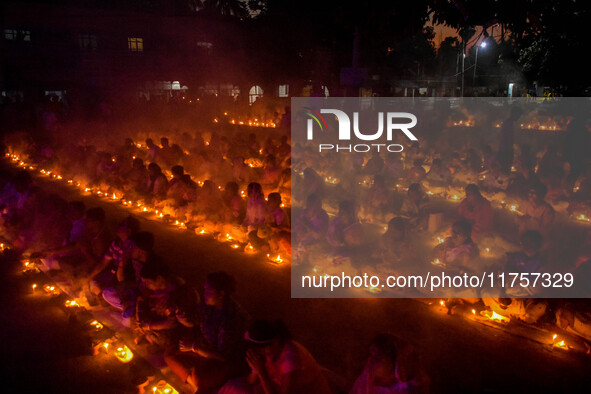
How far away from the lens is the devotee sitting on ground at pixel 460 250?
5.75 m

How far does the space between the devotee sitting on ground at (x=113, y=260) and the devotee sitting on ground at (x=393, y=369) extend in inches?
117

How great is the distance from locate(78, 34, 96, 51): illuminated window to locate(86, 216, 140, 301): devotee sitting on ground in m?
21.5

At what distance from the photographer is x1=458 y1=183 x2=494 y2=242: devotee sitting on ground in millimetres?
6871

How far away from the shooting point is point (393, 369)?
2.79 metres

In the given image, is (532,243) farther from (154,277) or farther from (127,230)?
(127,230)

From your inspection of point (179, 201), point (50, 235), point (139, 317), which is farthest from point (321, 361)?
point (179, 201)

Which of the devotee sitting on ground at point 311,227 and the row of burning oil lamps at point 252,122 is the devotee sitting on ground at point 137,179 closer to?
the devotee sitting on ground at point 311,227

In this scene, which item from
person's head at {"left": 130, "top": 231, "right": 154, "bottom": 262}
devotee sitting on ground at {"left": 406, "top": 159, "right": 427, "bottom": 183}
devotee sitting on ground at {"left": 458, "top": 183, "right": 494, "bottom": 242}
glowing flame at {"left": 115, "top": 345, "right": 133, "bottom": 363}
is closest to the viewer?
glowing flame at {"left": 115, "top": 345, "right": 133, "bottom": 363}

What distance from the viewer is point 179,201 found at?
26.2 ft

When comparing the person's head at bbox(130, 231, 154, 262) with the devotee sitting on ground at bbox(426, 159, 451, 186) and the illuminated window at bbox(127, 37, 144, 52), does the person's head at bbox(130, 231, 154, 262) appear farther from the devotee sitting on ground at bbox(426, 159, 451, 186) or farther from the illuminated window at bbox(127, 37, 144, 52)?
the illuminated window at bbox(127, 37, 144, 52)

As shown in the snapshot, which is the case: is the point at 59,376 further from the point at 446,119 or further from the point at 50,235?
the point at 446,119

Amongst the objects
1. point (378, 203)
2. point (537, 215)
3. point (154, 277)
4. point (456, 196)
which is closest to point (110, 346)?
point (154, 277)

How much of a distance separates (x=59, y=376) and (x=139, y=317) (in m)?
0.89

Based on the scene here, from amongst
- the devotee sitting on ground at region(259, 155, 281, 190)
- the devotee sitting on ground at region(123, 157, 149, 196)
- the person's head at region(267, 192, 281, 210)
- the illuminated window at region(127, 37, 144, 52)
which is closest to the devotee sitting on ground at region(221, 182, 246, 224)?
the person's head at region(267, 192, 281, 210)
